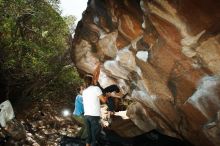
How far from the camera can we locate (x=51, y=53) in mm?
17672

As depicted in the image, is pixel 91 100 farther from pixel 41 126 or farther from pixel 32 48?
pixel 41 126

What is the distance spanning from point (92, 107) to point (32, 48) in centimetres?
1012

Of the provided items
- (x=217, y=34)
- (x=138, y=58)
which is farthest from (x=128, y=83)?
(x=217, y=34)

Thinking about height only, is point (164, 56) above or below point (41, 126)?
above

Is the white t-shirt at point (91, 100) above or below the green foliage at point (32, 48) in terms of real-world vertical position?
below

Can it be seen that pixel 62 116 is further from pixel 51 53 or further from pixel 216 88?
pixel 216 88

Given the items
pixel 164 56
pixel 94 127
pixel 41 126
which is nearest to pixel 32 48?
pixel 41 126

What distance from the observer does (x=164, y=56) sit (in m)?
7.27

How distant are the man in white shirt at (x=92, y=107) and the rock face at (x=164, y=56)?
4.83 feet

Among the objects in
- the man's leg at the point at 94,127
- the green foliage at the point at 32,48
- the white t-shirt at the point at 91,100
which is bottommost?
the man's leg at the point at 94,127

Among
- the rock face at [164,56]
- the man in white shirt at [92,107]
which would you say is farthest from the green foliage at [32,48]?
the man in white shirt at [92,107]

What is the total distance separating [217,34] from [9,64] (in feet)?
40.1

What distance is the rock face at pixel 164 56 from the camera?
620 centimetres

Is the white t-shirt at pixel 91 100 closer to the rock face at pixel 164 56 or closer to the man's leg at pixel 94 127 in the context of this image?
the man's leg at pixel 94 127
